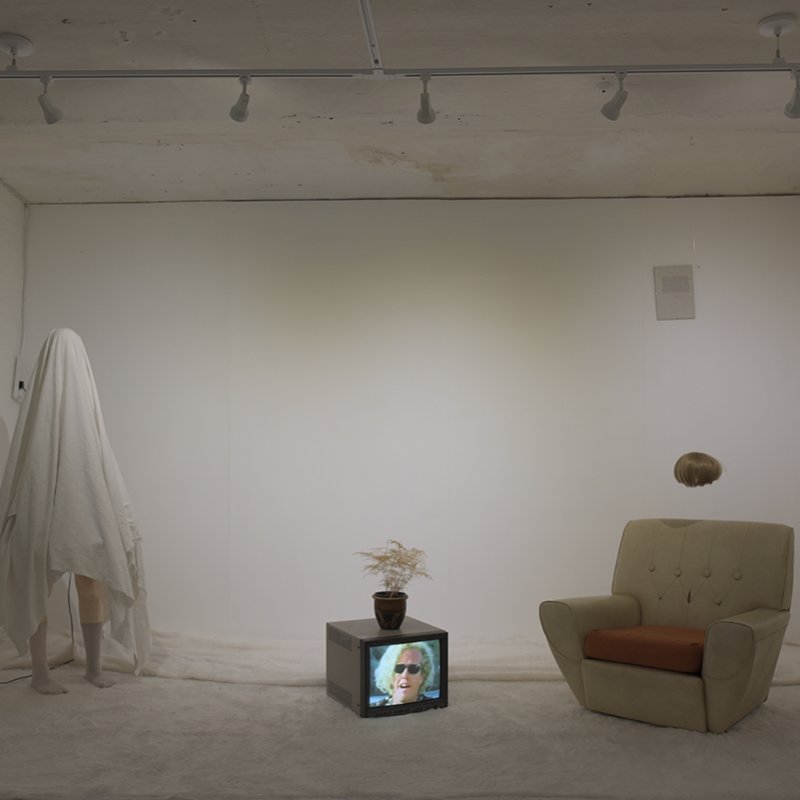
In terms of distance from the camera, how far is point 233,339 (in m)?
5.23

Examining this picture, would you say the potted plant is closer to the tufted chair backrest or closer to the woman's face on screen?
the woman's face on screen

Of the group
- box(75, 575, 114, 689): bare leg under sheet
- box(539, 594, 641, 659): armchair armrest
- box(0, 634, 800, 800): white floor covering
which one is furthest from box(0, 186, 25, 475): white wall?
box(539, 594, 641, 659): armchair armrest

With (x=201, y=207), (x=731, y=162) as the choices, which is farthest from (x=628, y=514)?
(x=201, y=207)

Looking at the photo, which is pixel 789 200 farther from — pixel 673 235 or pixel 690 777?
pixel 690 777

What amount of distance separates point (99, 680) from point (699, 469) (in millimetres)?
2986

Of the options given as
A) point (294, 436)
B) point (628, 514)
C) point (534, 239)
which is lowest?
point (628, 514)

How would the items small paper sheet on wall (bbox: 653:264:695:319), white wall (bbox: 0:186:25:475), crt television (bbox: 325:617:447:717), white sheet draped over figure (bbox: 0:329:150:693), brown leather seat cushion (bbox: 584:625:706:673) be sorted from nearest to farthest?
brown leather seat cushion (bbox: 584:625:706:673) < crt television (bbox: 325:617:447:717) < white sheet draped over figure (bbox: 0:329:150:693) < white wall (bbox: 0:186:25:475) < small paper sheet on wall (bbox: 653:264:695:319)

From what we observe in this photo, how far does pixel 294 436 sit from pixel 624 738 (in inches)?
103

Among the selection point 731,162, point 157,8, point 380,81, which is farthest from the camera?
point 731,162

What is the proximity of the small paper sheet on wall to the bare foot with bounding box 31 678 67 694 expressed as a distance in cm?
381

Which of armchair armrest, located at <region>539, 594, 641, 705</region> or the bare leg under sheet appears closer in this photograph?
armchair armrest, located at <region>539, 594, 641, 705</region>

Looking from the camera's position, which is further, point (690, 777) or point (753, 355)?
point (753, 355)

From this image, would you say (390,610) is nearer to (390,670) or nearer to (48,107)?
(390,670)

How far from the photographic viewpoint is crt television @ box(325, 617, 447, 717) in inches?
142
